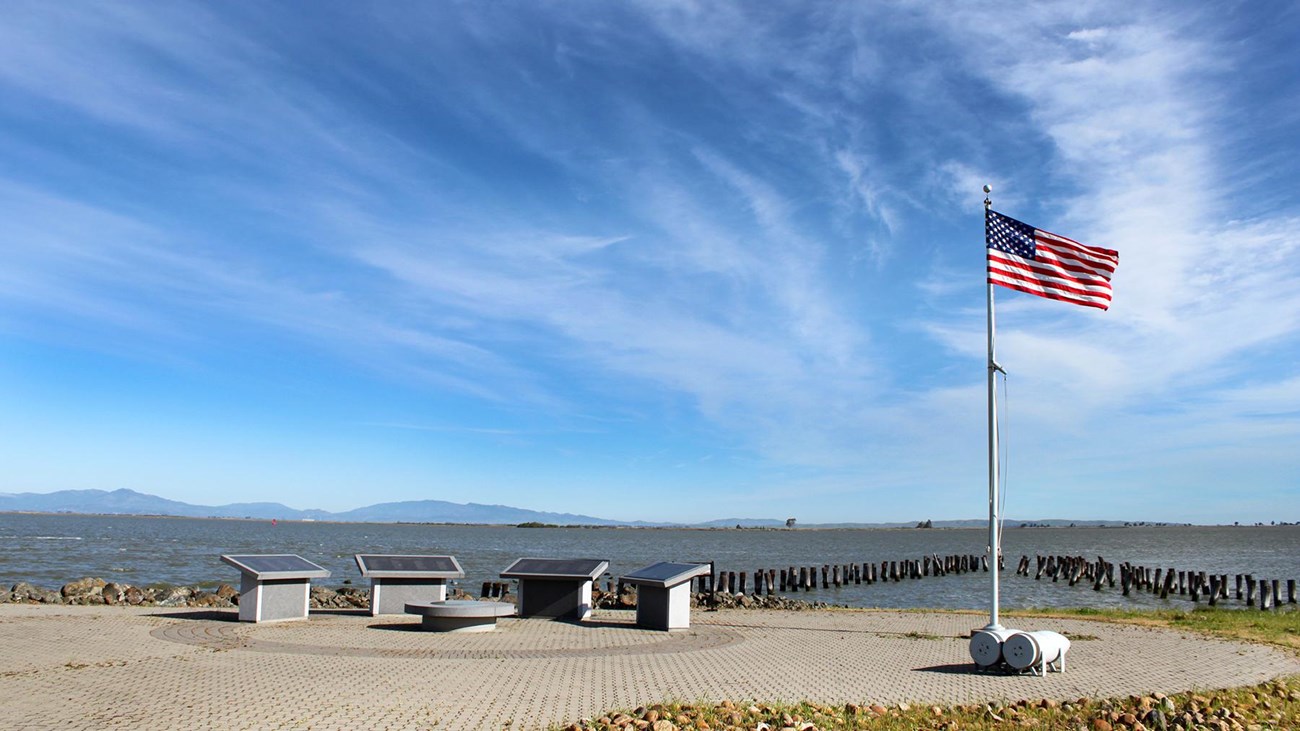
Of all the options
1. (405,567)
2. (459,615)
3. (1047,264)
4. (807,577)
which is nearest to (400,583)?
(405,567)

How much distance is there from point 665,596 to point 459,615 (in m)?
3.72

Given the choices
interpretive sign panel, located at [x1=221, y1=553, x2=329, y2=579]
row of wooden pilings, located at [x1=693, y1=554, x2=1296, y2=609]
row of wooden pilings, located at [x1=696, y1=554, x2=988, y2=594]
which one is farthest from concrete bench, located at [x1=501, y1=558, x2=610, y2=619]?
row of wooden pilings, located at [x1=696, y1=554, x2=988, y2=594]

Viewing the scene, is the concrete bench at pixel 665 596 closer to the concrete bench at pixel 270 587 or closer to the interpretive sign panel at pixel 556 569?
the interpretive sign panel at pixel 556 569

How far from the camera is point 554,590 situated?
60.3 feet

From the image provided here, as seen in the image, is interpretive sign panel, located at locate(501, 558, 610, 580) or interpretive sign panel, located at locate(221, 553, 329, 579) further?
interpretive sign panel, located at locate(501, 558, 610, 580)

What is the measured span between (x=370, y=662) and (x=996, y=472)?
9.80 m

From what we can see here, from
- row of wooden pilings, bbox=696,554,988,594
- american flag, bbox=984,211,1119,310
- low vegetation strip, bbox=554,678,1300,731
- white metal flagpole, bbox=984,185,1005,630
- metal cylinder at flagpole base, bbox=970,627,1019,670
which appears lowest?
row of wooden pilings, bbox=696,554,988,594

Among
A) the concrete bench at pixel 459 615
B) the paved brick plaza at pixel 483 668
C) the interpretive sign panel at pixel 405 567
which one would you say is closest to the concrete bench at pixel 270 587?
the paved brick plaza at pixel 483 668

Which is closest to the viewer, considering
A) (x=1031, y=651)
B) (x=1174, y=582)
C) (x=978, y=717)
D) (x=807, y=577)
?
(x=978, y=717)

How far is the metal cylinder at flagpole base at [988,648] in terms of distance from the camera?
12.2 m

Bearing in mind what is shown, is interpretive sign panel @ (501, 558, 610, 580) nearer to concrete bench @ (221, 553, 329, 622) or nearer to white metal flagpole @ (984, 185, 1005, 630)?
concrete bench @ (221, 553, 329, 622)

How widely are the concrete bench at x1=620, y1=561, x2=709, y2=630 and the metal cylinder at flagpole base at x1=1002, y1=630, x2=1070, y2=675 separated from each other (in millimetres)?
5948

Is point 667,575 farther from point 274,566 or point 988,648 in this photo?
point 274,566

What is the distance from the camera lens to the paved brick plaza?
31.0ft
